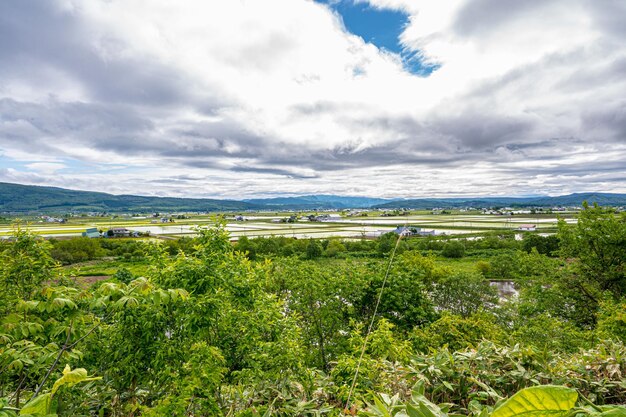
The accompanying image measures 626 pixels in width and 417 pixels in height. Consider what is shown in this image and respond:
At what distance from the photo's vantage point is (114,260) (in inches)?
2781

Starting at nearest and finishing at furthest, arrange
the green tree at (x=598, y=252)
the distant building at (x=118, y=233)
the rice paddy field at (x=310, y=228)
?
the green tree at (x=598, y=252)
the rice paddy field at (x=310, y=228)
the distant building at (x=118, y=233)

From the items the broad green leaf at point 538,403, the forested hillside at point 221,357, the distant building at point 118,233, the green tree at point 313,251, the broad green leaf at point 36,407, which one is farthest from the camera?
the distant building at point 118,233

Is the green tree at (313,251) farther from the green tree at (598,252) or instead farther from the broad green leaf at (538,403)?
the broad green leaf at (538,403)

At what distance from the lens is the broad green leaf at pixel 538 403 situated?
90cm

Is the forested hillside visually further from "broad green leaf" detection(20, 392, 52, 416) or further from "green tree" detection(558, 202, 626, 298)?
"green tree" detection(558, 202, 626, 298)

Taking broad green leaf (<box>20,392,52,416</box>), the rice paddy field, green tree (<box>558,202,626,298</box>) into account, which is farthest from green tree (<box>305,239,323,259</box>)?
broad green leaf (<box>20,392,52,416</box>)

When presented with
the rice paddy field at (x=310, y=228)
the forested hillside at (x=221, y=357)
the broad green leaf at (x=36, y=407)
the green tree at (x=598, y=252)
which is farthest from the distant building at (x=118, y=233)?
the broad green leaf at (x=36, y=407)

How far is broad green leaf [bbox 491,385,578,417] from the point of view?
2.96 feet

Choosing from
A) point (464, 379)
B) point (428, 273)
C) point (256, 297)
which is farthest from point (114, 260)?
point (464, 379)

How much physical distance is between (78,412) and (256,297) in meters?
3.61

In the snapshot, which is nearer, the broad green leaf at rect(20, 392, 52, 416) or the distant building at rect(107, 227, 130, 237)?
the broad green leaf at rect(20, 392, 52, 416)

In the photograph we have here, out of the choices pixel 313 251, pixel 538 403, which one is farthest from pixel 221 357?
pixel 313 251

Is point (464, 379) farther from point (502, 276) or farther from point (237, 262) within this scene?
point (502, 276)

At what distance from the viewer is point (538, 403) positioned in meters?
0.92
